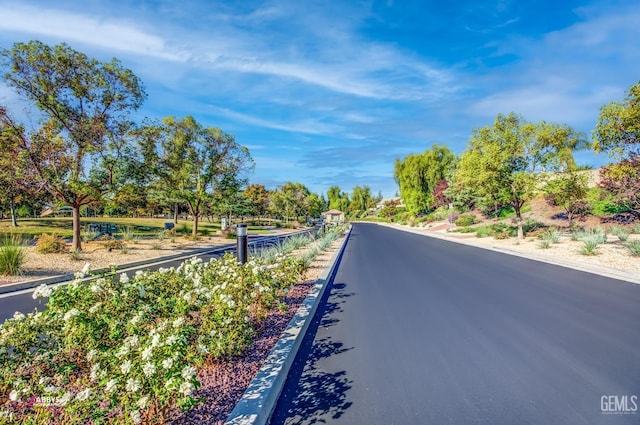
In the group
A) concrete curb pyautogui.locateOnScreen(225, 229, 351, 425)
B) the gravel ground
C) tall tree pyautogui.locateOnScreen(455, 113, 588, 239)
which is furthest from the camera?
tall tree pyautogui.locateOnScreen(455, 113, 588, 239)

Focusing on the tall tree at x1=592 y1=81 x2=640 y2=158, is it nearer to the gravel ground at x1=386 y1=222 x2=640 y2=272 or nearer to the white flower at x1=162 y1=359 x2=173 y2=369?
the gravel ground at x1=386 y1=222 x2=640 y2=272

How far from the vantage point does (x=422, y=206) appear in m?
46.2

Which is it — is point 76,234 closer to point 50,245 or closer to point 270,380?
point 50,245

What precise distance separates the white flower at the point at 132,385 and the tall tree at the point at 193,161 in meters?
17.1

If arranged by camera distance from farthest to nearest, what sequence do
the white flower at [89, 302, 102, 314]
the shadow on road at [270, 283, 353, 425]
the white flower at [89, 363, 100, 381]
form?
the white flower at [89, 302, 102, 314]
the shadow on road at [270, 283, 353, 425]
the white flower at [89, 363, 100, 381]

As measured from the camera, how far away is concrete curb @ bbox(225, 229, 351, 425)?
2.42 m

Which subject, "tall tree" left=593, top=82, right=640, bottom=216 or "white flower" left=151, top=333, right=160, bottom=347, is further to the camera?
"tall tree" left=593, top=82, right=640, bottom=216

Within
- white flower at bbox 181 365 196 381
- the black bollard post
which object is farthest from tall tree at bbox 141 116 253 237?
white flower at bbox 181 365 196 381

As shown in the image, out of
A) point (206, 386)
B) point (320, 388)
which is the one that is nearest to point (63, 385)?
point (206, 386)

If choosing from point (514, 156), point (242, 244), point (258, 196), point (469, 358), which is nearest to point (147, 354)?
point (469, 358)

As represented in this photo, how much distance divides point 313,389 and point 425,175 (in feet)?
151

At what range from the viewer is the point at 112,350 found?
255 centimetres

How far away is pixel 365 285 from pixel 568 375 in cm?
456

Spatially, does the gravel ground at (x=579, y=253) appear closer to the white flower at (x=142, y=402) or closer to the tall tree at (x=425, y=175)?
the white flower at (x=142, y=402)
